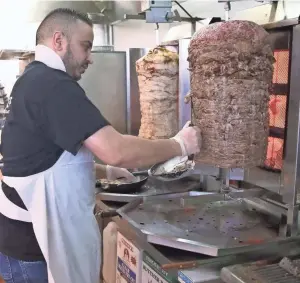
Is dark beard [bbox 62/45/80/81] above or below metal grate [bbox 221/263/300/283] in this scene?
above

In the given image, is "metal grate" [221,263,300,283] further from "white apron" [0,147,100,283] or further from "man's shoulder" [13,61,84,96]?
"man's shoulder" [13,61,84,96]

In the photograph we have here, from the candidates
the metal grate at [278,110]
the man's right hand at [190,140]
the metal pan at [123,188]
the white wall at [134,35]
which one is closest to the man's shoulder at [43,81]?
the man's right hand at [190,140]

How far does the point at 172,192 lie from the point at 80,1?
7.43ft

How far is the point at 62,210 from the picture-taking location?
4.89ft

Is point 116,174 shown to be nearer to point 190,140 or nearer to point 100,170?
point 100,170

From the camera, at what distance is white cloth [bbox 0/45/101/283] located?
144 centimetres

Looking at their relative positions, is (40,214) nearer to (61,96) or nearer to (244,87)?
(61,96)

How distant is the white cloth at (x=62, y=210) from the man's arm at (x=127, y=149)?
189 mm

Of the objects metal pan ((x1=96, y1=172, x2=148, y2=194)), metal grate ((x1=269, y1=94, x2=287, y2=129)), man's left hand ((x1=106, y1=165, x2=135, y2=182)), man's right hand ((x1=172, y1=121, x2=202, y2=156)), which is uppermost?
metal grate ((x1=269, y1=94, x2=287, y2=129))

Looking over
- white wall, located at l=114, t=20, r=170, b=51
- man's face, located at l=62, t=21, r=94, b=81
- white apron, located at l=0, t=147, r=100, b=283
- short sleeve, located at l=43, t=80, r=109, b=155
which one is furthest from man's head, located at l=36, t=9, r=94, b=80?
A: white wall, located at l=114, t=20, r=170, b=51

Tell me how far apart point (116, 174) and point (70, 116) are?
82 centimetres

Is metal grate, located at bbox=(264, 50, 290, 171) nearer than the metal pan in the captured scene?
Yes

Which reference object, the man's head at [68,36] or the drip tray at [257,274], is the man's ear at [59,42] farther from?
the drip tray at [257,274]

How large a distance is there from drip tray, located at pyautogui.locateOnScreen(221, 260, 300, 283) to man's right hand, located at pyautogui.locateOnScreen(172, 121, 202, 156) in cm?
38
